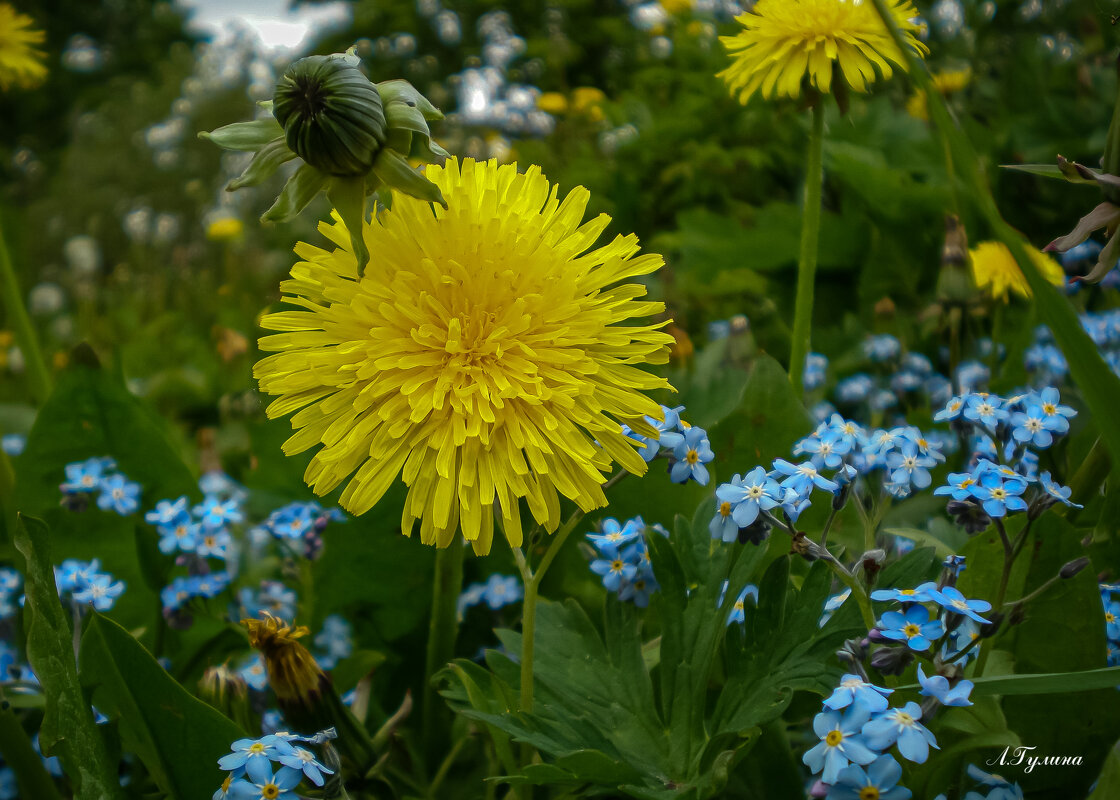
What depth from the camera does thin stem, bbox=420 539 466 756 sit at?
0.87m

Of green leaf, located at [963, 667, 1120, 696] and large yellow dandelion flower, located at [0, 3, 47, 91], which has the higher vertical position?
large yellow dandelion flower, located at [0, 3, 47, 91]

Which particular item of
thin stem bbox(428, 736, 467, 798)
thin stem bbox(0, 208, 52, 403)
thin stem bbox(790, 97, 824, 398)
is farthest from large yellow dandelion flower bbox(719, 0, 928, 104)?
thin stem bbox(0, 208, 52, 403)

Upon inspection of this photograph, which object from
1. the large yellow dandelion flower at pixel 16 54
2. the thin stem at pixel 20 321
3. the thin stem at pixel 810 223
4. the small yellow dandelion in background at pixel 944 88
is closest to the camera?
the thin stem at pixel 810 223

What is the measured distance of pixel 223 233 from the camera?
356 centimetres

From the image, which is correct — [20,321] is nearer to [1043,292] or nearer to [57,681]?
[57,681]

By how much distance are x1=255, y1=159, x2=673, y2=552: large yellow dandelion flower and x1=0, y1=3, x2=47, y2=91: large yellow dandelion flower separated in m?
1.27

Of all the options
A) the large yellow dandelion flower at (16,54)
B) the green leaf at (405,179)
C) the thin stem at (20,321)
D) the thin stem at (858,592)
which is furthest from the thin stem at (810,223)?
the large yellow dandelion flower at (16,54)

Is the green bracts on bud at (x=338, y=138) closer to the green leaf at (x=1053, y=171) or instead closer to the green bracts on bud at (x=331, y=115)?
the green bracts on bud at (x=331, y=115)

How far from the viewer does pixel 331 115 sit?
2.01ft

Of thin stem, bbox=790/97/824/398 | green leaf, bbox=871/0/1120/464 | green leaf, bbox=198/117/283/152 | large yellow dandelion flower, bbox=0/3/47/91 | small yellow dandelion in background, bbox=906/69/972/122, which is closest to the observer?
green leaf, bbox=871/0/1120/464

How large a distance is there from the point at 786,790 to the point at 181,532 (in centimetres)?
73

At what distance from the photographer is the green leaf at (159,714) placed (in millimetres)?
739

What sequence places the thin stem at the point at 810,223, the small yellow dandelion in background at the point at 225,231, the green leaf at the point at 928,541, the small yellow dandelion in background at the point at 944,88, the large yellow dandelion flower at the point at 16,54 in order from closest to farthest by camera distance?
the green leaf at the point at 928,541 → the thin stem at the point at 810,223 → the large yellow dandelion flower at the point at 16,54 → the small yellow dandelion in background at the point at 944,88 → the small yellow dandelion in background at the point at 225,231

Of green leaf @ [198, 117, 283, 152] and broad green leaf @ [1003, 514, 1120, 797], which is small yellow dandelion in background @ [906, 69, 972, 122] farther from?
green leaf @ [198, 117, 283, 152]
